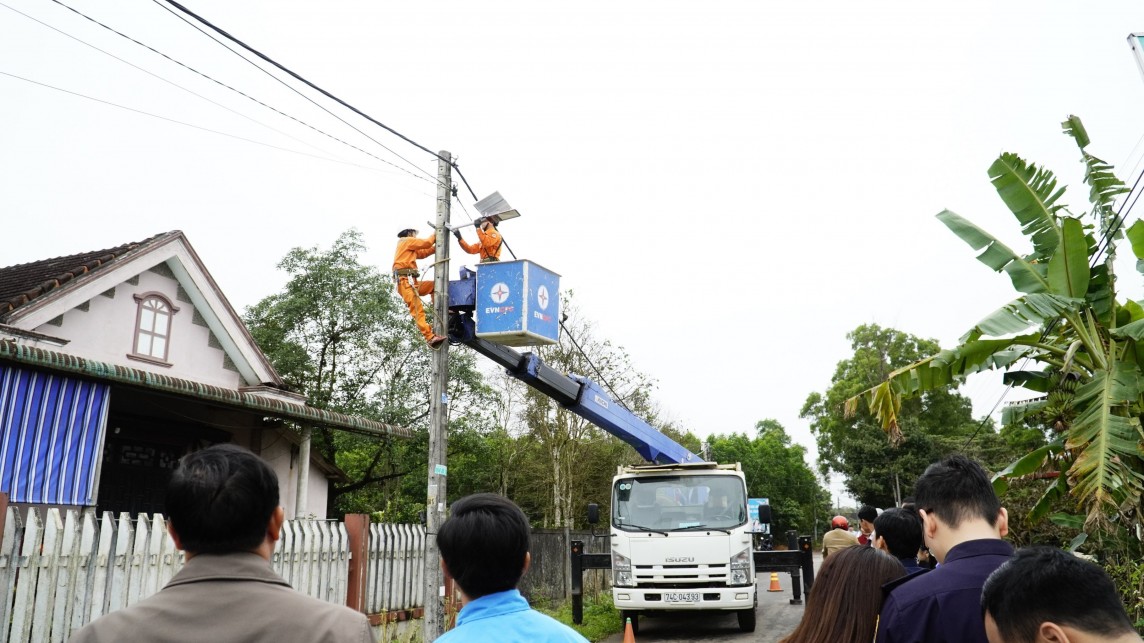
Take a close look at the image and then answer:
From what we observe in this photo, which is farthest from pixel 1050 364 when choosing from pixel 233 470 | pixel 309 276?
pixel 309 276

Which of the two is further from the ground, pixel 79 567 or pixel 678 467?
pixel 678 467

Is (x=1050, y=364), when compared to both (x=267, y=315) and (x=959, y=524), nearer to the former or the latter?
(x=959, y=524)

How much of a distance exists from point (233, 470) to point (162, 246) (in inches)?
499

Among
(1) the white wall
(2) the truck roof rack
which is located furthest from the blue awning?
(2) the truck roof rack

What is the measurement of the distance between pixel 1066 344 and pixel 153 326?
13209 millimetres

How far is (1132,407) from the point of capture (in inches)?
314

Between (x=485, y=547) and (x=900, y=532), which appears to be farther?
(x=900, y=532)

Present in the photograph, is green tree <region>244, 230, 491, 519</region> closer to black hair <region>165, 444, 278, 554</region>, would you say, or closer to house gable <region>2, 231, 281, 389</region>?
house gable <region>2, 231, 281, 389</region>

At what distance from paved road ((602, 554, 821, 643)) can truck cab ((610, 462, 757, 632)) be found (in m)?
0.39

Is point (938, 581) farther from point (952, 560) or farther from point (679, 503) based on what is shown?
point (679, 503)

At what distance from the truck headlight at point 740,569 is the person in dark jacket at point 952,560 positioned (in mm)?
9175

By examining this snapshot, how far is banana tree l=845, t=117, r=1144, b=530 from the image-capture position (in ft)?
24.3

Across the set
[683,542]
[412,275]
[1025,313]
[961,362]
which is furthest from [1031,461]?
[412,275]

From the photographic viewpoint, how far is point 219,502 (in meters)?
2.07
